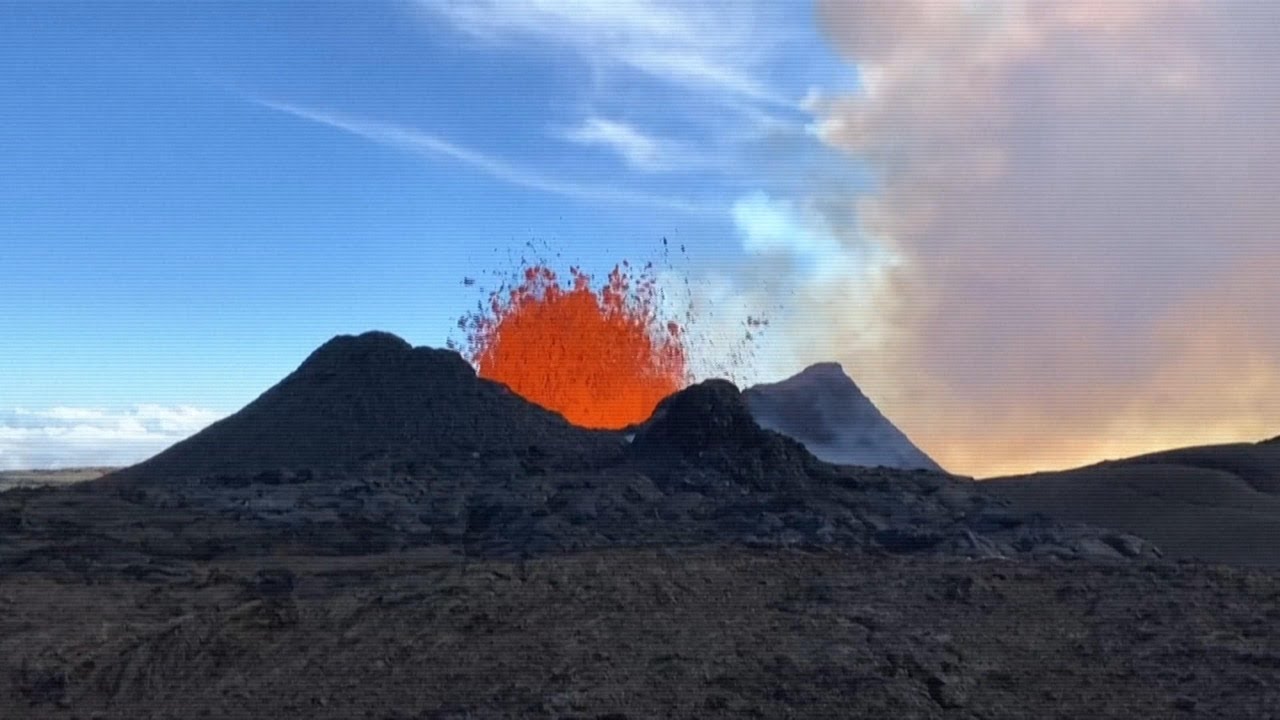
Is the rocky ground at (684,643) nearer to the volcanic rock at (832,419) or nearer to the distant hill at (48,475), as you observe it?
the volcanic rock at (832,419)

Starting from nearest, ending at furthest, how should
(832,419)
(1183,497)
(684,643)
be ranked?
1. (684,643)
2. (1183,497)
3. (832,419)

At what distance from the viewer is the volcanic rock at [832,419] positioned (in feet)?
76.0

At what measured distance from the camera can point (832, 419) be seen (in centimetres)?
2403

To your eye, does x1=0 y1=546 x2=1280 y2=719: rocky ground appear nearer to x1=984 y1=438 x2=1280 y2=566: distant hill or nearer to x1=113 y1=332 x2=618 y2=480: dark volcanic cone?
x1=984 y1=438 x2=1280 y2=566: distant hill

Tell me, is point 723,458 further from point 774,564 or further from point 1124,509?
point 774,564

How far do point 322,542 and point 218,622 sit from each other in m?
3.71

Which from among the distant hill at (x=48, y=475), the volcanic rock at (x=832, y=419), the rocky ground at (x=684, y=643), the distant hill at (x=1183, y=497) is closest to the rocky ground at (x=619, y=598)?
the rocky ground at (x=684, y=643)

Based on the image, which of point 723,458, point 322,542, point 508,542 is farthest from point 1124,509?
point 322,542

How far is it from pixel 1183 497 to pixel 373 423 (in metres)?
9.74

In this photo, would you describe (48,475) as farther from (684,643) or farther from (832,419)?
(684,643)

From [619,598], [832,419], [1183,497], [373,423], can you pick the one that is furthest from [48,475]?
[619,598]

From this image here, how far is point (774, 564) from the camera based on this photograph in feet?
30.6

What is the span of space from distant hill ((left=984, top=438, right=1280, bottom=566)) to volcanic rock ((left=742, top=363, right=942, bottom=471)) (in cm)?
532

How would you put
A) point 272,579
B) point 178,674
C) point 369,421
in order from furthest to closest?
point 369,421
point 272,579
point 178,674
